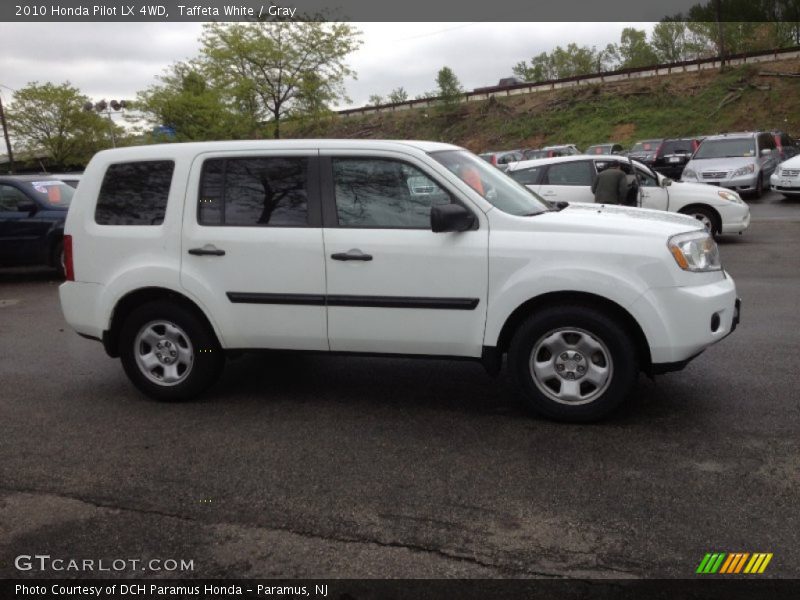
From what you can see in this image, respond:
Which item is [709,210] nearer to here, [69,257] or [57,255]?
[57,255]

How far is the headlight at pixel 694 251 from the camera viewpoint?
4.66 m

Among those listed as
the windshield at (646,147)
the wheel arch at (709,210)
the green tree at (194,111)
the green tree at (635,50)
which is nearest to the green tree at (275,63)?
the green tree at (194,111)

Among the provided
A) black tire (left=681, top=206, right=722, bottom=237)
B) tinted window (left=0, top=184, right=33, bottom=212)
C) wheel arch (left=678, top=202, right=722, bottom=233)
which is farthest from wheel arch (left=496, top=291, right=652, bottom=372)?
tinted window (left=0, top=184, right=33, bottom=212)

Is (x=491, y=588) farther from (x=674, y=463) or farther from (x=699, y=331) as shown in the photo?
(x=699, y=331)

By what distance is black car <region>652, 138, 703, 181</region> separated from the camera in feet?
87.5

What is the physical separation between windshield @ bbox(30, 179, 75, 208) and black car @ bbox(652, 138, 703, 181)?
66.7ft

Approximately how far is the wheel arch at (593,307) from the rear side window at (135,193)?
253 centimetres

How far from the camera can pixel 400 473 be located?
4215 mm

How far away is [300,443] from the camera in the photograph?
4.73 metres

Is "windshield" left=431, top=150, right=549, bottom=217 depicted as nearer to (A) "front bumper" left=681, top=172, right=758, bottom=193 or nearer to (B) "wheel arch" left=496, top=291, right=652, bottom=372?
(B) "wheel arch" left=496, top=291, right=652, bottom=372

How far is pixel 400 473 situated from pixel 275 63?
1202 inches

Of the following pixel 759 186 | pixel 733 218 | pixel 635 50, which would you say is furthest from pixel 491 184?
pixel 635 50

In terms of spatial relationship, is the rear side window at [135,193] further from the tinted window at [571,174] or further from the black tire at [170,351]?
the tinted window at [571,174]

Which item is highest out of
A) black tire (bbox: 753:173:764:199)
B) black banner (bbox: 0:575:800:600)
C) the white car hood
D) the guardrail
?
the guardrail
